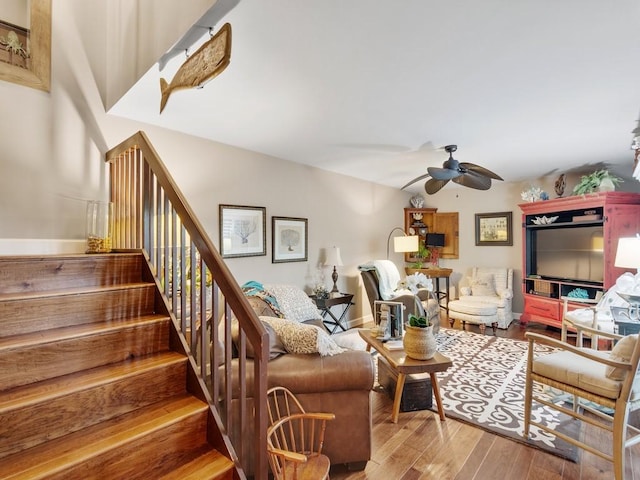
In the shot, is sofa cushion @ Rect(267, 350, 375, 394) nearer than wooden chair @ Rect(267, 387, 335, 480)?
No

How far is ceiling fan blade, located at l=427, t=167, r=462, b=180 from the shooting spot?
3.51 m

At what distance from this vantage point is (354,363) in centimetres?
187

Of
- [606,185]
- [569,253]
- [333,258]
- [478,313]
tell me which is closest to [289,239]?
[333,258]

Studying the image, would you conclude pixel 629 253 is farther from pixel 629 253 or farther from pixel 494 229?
pixel 494 229

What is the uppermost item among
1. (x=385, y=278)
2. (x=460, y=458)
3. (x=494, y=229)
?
(x=494, y=229)

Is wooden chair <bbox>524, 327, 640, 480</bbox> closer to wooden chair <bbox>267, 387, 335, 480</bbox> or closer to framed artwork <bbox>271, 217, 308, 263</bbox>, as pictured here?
wooden chair <bbox>267, 387, 335, 480</bbox>

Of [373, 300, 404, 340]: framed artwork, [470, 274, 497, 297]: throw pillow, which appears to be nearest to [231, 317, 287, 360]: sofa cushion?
[373, 300, 404, 340]: framed artwork

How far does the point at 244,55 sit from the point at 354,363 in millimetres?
1941

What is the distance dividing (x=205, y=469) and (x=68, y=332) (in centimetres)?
96

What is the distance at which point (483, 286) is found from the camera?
5441 millimetres

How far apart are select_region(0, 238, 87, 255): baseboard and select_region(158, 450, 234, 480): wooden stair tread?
6.22ft

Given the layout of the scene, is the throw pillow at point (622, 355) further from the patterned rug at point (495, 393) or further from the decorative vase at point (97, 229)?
the decorative vase at point (97, 229)

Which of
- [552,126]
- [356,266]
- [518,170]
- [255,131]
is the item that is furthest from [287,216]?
[518,170]

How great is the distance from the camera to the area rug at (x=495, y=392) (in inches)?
89.3
